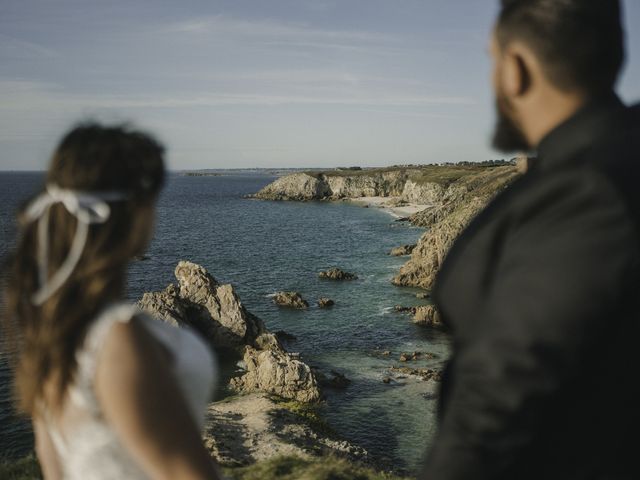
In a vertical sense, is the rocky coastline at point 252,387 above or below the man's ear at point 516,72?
below

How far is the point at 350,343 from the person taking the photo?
38938 mm

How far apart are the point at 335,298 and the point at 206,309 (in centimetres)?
1398

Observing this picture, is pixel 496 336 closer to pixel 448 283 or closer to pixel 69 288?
pixel 448 283

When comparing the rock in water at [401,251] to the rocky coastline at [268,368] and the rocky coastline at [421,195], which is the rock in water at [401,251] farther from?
the rocky coastline at [268,368]

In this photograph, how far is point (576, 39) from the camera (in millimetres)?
1935

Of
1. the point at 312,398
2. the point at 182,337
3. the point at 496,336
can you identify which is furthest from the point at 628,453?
the point at 312,398

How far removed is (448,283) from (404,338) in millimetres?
39218

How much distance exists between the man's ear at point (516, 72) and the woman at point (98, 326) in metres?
1.55

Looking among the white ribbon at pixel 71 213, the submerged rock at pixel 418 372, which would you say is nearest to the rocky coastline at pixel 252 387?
the submerged rock at pixel 418 372

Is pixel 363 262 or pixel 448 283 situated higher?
pixel 448 283

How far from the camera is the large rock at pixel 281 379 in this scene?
29.3 meters

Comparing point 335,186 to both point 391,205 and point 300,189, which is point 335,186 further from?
point 391,205

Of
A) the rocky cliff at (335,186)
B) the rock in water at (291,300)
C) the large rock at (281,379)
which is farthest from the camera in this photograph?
the rocky cliff at (335,186)

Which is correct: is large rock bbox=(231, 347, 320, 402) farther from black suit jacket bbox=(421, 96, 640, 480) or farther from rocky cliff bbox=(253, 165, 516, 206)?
rocky cliff bbox=(253, 165, 516, 206)
